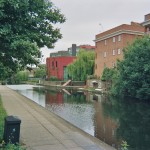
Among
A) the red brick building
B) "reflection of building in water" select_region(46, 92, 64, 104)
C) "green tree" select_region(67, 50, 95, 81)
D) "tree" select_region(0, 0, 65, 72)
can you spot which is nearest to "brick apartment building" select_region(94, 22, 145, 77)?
"green tree" select_region(67, 50, 95, 81)

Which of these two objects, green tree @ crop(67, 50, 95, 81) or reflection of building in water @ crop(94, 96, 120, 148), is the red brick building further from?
reflection of building in water @ crop(94, 96, 120, 148)

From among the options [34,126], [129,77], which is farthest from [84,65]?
[34,126]

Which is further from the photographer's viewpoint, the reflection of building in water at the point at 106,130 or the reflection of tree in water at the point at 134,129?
the reflection of building in water at the point at 106,130

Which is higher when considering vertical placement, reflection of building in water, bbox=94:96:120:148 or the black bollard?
the black bollard

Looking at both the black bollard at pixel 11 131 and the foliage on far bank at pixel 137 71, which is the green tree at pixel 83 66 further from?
the black bollard at pixel 11 131

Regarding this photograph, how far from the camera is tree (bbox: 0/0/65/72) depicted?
835 centimetres

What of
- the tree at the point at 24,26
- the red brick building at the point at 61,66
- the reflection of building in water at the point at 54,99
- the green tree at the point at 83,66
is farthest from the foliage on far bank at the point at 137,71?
the red brick building at the point at 61,66

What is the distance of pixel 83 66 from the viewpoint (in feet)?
247

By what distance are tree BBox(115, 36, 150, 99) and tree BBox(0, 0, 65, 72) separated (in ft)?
91.9

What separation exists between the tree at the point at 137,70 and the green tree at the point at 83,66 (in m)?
33.3

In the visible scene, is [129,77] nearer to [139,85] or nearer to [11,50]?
[139,85]

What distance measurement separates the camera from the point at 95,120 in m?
21.8

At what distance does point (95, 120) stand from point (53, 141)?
10.3m

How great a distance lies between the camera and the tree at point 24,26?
8.35 metres
